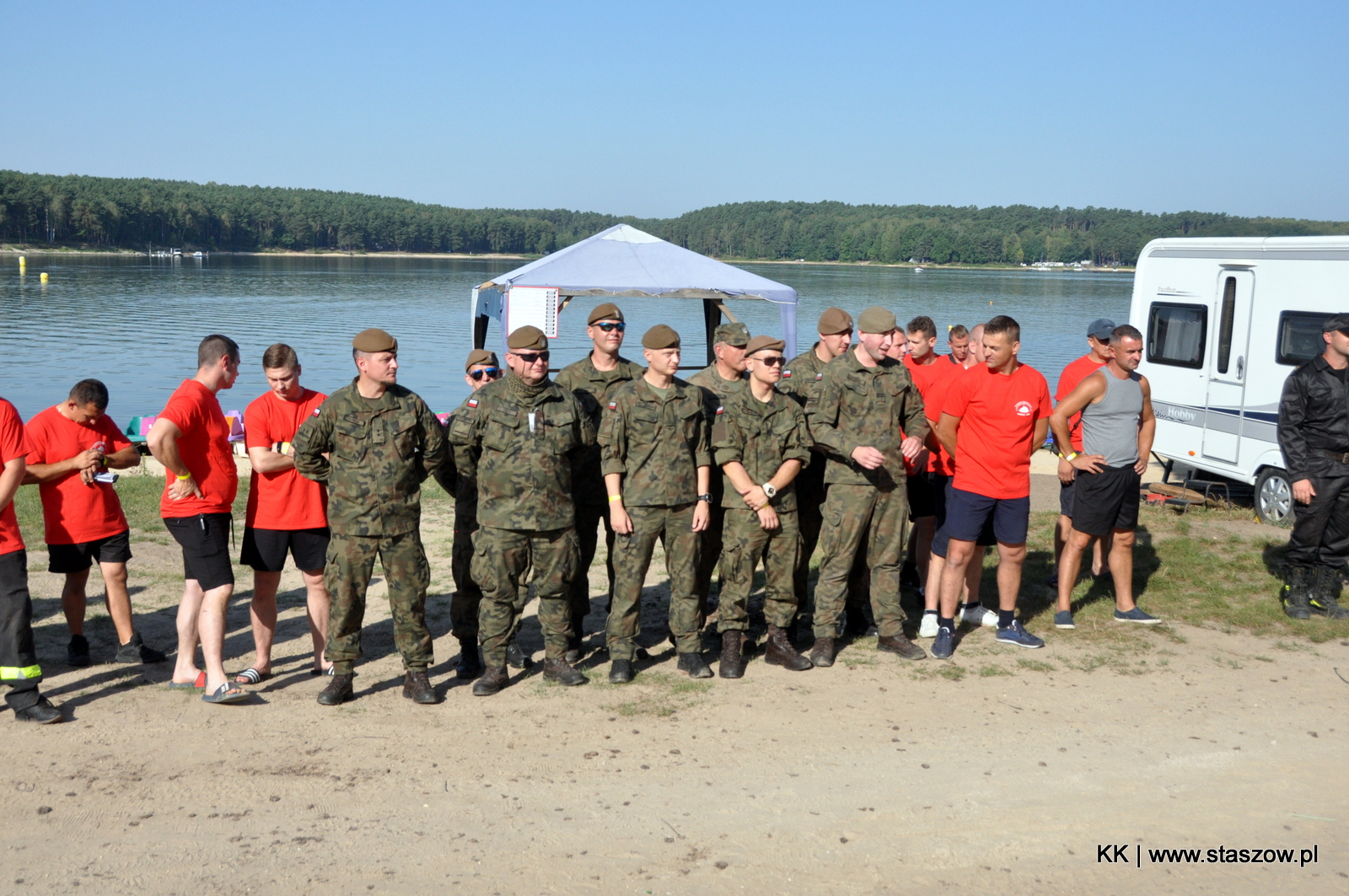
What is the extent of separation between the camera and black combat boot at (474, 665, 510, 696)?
17.9ft

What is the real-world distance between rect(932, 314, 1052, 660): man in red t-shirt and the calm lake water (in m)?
19.1

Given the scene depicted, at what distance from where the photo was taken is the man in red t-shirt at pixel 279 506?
5.20 m

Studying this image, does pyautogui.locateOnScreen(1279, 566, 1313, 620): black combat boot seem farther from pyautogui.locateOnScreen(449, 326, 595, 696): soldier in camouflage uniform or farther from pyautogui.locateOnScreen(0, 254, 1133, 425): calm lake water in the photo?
pyautogui.locateOnScreen(0, 254, 1133, 425): calm lake water

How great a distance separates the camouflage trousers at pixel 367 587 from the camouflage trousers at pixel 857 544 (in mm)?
2227

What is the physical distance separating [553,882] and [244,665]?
3112mm

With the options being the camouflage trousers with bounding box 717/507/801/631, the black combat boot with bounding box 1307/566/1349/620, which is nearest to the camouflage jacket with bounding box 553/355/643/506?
the camouflage trousers with bounding box 717/507/801/631

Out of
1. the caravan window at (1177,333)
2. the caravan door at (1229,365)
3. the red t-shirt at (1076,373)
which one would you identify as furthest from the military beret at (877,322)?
the caravan window at (1177,333)

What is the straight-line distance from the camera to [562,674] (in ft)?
18.4

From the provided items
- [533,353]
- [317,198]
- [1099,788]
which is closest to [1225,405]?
[1099,788]

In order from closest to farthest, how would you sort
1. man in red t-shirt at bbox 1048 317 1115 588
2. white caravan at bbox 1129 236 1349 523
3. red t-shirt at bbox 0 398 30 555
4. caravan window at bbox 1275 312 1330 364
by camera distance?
red t-shirt at bbox 0 398 30 555
man in red t-shirt at bbox 1048 317 1115 588
caravan window at bbox 1275 312 1330 364
white caravan at bbox 1129 236 1349 523

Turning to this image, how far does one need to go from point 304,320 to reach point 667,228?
118 metres

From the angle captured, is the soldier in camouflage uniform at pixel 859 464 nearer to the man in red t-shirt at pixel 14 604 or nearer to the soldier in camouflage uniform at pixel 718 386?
the soldier in camouflage uniform at pixel 718 386

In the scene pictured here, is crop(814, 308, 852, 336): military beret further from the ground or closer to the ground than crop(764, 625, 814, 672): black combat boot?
further from the ground

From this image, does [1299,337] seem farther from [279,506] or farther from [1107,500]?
[279,506]
